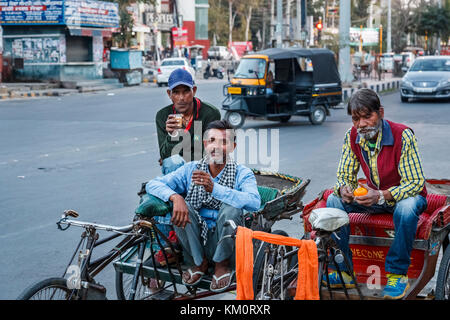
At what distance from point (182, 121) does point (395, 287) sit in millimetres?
1941

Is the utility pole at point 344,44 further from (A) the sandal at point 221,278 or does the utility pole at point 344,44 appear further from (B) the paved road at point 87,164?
(A) the sandal at point 221,278

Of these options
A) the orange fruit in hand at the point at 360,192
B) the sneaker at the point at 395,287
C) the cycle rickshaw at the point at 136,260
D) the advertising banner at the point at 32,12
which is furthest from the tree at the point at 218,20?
the sneaker at the point at 395,287

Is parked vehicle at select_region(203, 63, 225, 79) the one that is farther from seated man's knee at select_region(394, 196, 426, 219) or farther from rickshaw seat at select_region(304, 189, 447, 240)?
seated man's knee at select_region(394, 196, 426, 219)

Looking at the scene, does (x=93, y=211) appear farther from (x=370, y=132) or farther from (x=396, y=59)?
(x=396, y=59)

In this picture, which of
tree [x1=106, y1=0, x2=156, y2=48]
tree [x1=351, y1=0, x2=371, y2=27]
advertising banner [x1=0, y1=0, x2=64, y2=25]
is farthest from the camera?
tree [x1=351, y1=0, x2=371, y2=27]

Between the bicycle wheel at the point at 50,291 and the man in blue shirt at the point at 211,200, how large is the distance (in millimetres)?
733

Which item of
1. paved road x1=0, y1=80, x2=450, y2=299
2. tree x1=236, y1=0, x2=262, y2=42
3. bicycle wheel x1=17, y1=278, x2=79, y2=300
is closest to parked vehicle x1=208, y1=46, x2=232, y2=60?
tree x1=236, y1=0, x2=262, y2=42

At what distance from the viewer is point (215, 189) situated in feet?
13.5

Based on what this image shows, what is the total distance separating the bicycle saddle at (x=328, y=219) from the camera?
12.3ft

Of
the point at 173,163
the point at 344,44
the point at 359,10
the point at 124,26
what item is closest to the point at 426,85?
the point at 344,44

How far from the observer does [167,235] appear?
14.6ft

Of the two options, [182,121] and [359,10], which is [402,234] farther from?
[359,10]

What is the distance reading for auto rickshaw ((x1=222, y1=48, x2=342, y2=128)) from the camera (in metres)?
17.5

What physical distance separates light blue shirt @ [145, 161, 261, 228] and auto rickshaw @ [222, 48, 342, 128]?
1288cm
